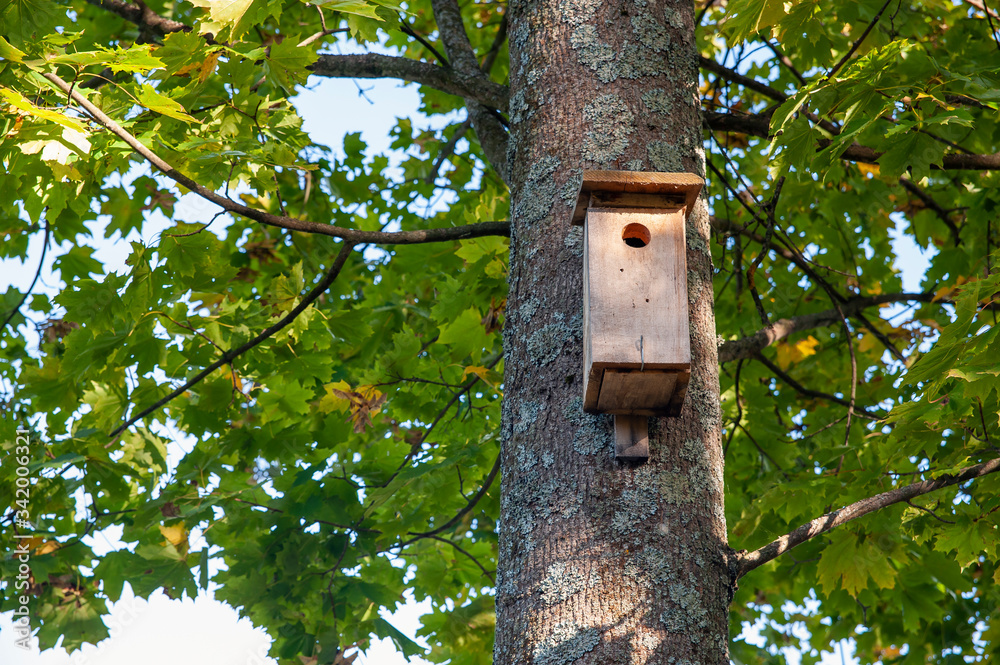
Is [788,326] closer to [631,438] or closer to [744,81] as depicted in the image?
[744,81]

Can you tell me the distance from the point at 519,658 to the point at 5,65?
1952 mm

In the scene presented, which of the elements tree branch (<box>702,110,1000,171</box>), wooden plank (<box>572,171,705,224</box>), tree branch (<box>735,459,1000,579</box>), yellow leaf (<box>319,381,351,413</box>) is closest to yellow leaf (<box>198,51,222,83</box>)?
yellow leaf (<box>319,381,351,413</box>)

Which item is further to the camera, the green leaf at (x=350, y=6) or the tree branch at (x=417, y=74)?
the tree branch at (x=417, y=74)

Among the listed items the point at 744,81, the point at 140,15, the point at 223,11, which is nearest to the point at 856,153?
the point at 744,81

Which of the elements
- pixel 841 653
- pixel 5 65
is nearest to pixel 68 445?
pixel 5 65

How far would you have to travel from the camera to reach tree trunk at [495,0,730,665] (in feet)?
4.84

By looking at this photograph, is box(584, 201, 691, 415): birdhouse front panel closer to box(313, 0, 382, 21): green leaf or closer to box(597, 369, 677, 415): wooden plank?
box(597, 369, 677, 415): wooden plank

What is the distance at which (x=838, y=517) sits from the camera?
5.74 feet

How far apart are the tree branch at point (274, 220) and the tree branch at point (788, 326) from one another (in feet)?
3.20

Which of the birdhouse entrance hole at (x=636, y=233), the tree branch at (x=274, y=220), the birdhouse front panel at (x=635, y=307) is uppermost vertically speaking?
the tree branch at (x=274, y=220)

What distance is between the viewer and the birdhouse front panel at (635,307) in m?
1.59

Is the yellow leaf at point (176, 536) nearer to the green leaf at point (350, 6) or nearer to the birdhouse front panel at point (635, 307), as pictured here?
the green leaf at point (350, 6)

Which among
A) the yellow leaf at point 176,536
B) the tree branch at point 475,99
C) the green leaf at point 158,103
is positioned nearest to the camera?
the green leaf at point 158,103

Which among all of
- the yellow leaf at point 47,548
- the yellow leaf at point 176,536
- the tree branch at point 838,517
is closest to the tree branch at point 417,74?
the tree branch at point 838,517
